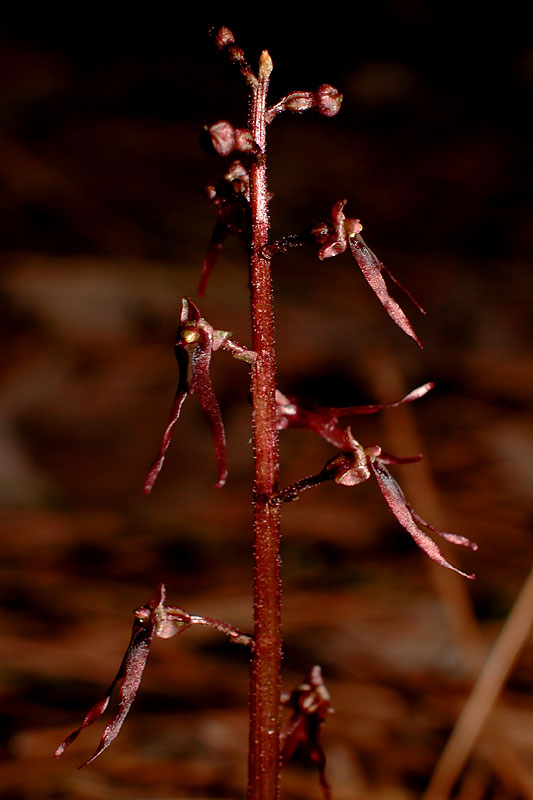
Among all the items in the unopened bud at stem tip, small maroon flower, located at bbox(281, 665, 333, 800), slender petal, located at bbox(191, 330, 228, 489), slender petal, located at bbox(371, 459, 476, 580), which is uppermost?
the unopened bud at stem tip

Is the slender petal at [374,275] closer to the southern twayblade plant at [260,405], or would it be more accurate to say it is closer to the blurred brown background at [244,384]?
the southern twayblade plant at [260,405]

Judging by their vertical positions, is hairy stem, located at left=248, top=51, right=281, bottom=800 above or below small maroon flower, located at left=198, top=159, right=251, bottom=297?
below

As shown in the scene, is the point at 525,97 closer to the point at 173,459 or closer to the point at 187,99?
the point at 187,99

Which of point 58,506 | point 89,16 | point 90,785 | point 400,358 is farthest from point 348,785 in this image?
point 89,16

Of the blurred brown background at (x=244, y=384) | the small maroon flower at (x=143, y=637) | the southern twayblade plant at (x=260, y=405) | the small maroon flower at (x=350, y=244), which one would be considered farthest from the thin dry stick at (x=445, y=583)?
the small maroon flower at (x=350, y=244)

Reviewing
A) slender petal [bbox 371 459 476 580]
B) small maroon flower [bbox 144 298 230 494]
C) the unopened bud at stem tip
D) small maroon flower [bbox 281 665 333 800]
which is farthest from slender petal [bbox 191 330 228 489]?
small maroon flower [bbox 281 665 333 800]

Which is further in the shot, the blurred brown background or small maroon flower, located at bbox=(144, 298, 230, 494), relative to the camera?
the blurred brown background

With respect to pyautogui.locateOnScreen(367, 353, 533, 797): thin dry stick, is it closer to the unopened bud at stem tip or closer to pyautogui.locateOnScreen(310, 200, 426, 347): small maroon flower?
pyautogui.locateOnScreen(310, 200, 426, 347): small maroon flower

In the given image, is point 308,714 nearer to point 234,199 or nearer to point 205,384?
point 205,384
